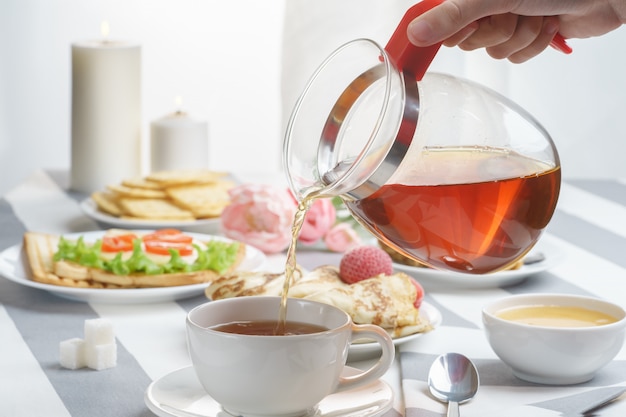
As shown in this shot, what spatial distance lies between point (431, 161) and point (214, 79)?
108 inches

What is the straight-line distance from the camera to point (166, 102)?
3674 mm

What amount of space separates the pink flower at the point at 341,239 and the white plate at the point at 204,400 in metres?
0.67

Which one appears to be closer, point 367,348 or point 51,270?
point 367,348

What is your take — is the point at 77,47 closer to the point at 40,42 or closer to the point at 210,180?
the point at 210,180

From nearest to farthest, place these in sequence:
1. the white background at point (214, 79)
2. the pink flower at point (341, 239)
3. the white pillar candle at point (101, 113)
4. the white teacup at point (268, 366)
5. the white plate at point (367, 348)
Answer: the white teacup at point (268, 366), the white plate at point (367, 348), the pink flower at point (341, 239), the white pillar candle at point (101, 113), the white background at point (214, 79)

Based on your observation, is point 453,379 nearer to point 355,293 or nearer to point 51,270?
point 355,293

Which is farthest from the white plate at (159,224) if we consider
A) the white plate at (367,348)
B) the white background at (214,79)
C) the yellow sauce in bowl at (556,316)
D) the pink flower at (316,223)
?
the white background at (214,79)

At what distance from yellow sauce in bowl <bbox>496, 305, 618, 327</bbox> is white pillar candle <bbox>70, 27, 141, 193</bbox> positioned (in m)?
1.32

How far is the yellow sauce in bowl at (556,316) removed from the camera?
117 cm

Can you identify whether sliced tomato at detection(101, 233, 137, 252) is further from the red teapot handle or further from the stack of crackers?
the red teapot handle

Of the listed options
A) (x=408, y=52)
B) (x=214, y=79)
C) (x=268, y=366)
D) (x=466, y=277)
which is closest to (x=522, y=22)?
(x=408, y=52)

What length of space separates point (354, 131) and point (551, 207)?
0.72 feet

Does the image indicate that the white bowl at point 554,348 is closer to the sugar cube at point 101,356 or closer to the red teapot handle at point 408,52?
the red teapot handle at point 408,52

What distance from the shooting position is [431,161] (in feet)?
3.20
